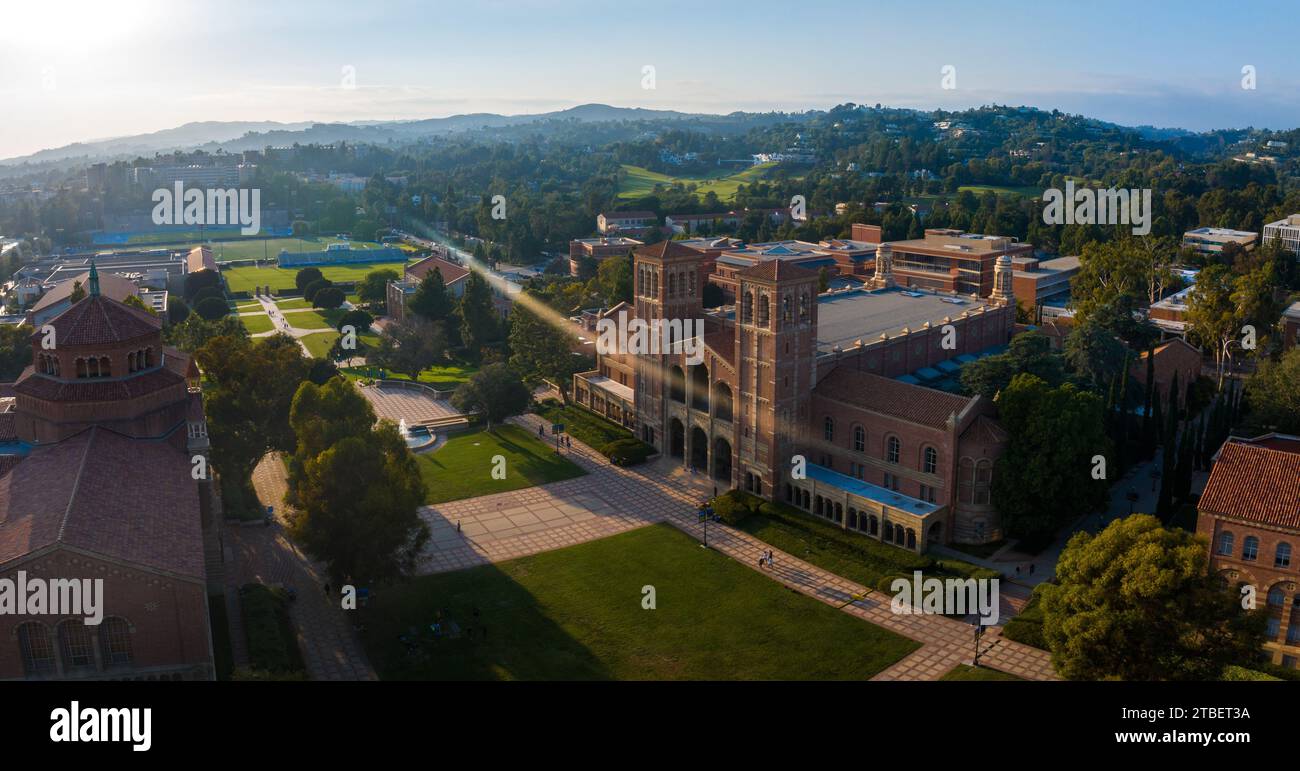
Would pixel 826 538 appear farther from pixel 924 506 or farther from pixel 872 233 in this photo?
pixel 872 233

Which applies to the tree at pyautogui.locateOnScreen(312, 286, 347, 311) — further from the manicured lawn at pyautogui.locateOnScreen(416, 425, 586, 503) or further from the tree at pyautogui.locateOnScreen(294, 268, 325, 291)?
the manicured lawn at pyautogui.locateOnScreen(416, 425, 586, 503)

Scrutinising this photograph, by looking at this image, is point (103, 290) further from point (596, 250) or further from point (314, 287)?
point (596, 250)

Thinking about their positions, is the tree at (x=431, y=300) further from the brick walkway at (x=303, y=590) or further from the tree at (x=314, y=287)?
the brick walkway at (x=303, y=590)

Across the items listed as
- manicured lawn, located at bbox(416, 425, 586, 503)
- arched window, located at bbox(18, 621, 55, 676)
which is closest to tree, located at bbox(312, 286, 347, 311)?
manicured lawn, located at bbox(416, 425, 586, 503)

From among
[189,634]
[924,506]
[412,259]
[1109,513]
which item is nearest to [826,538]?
[924,506]

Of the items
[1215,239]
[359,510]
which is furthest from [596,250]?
[359,510]

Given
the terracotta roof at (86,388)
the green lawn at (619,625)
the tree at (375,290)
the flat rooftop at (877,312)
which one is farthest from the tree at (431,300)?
the green lawn at (619,625)
